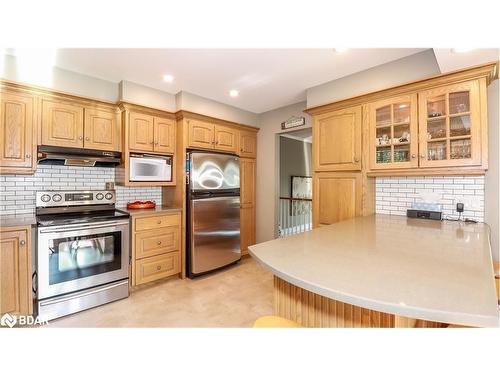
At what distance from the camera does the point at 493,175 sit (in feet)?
6.18

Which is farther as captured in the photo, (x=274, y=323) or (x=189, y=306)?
(x=189, y=306)

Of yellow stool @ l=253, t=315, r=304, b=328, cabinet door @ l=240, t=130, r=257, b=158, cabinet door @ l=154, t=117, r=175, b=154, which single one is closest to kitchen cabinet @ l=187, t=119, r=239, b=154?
cabinet door @ l=240, t=130, r=257, b=158

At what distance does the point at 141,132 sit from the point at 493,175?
3528mm

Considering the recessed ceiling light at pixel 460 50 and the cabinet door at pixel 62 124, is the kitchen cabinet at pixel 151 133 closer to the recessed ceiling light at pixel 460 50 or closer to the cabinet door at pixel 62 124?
the cabinet door at pixel 62 124

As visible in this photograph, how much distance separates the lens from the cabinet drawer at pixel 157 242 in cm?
265

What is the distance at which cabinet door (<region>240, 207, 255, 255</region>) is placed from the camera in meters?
3.74

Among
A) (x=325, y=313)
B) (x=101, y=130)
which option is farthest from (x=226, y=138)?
(x=325, y=313)

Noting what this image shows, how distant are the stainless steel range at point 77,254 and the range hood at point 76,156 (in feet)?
1.12

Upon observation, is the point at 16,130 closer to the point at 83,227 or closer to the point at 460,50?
the point at 83,227

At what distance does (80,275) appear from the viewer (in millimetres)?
2201

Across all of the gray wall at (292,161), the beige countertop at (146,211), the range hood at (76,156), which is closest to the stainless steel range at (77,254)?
the beige countertop at (146,211)

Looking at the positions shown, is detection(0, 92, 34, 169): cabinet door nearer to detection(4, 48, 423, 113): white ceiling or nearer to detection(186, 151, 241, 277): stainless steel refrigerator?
detection(4, 48, 423, 113): white ceiling
